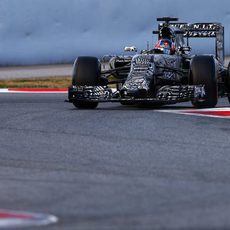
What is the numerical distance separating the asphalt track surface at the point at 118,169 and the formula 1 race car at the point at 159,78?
80 cm

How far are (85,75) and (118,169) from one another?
6136 millimetres

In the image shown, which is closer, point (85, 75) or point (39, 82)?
point (85, 75)

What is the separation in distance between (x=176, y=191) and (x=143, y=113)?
5.79 meters

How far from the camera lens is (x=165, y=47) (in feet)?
44.3

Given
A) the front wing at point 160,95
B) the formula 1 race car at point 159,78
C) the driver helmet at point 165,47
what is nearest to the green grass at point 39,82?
the formula 1 race car at point 159,78

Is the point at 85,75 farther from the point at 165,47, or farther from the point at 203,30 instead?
the point at 203,30

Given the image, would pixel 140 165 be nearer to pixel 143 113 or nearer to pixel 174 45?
pixel 143 113

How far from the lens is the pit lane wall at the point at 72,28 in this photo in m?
20.7

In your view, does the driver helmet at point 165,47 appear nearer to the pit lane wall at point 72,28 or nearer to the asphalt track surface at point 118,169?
the asphalt track surface at point 118,169

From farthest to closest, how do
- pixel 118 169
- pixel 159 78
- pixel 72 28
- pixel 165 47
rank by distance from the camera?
pixel 72 28 < pixel 165 47 < pixel 159 78 < pixel 118 169

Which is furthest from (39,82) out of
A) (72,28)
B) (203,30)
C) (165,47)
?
(165,47)

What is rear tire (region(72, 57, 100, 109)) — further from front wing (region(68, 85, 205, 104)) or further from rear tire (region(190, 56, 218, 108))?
rear tire (region(190, 56, 218, 108))

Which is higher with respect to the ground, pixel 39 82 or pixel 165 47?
pixel 165 47

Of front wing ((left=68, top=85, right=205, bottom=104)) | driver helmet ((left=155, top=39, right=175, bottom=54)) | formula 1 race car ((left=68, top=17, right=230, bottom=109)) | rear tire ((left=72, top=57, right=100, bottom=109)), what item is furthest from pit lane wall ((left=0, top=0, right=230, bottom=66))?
front wing ((left=68, top=85, right=205, bottom=104))
